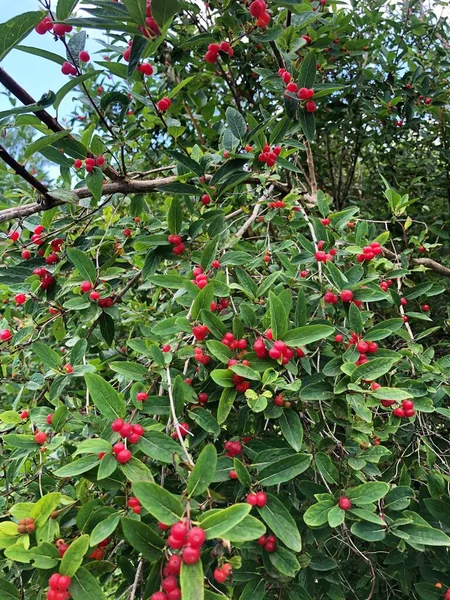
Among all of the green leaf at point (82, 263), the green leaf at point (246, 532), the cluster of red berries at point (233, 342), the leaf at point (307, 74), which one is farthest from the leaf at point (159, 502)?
the leaf at point (307, 74)

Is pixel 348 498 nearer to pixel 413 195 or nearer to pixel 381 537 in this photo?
pixel 381 537

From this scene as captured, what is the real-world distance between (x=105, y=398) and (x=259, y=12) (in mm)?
1179

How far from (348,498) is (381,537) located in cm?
14

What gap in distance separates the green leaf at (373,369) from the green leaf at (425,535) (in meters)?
0.43

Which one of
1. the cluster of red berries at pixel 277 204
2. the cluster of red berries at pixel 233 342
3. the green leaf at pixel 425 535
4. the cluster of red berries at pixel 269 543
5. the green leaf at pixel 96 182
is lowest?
the green leaf at pixel 425 535

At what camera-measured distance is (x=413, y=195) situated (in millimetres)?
3562

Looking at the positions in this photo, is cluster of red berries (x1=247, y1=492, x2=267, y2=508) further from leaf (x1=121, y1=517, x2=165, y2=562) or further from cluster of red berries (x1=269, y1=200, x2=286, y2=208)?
cluster of red berries (x1=269, y1=200, x2=286, y2=208)

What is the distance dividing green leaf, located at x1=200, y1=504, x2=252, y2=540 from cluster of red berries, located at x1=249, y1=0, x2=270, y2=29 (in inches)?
52.3

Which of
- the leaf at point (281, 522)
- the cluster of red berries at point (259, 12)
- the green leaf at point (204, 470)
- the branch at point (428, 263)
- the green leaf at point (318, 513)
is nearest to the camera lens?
the green leaf at point (204, 470)

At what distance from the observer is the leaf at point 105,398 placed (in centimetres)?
112

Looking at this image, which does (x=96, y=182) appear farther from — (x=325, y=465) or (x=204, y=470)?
(x=325, y=465)

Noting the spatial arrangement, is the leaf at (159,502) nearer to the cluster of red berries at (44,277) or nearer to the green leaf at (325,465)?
the green leaf at (325,465)

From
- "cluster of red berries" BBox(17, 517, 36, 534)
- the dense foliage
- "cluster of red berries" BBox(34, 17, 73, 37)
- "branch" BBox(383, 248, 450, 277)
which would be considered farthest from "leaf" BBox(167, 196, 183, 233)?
"branch" BBox(383, 248, 450, 277)

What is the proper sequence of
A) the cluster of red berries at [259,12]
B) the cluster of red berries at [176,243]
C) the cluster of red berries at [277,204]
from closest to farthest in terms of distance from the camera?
the cluster of red berries at [259,12] < the cluster of red berries at [176,243] < the cluster of red berries at [277,204]
